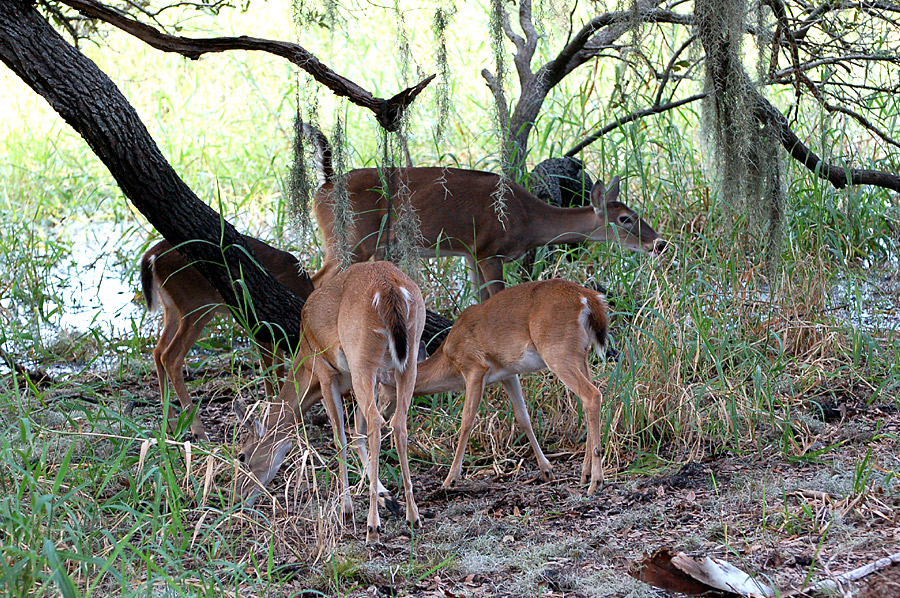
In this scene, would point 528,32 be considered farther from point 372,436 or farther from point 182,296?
point 372,436

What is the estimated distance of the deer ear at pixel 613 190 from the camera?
21.8 feet

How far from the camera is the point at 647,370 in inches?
205

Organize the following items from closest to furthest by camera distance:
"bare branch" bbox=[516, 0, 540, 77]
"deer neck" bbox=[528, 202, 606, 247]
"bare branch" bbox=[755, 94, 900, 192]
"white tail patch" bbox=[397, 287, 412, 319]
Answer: "white tail patch" bbox=[397, 287, 412, 319] < "bare branch" bbox=[755, 94, 900, 192] < "deer neck" bbox=[528, 202, 606, 247] < "bare branch" bbox=[516, 0, 540, 77]

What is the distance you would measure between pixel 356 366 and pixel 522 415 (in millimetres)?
1114

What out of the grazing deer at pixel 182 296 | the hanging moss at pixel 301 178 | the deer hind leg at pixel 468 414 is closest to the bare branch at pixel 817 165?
the deer hind leg at pixel 468 414

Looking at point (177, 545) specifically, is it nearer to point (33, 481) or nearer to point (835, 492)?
point (33, 481)

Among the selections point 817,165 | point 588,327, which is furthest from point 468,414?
point 817,165

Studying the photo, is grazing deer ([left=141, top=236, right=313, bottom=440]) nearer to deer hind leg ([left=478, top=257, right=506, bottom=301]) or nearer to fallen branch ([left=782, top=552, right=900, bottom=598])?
deer hind leg ([left=478, top=257, right=506, bottom=301])

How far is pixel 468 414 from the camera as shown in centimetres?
482

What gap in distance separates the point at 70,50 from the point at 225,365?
8.68 feet

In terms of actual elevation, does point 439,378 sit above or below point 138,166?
below

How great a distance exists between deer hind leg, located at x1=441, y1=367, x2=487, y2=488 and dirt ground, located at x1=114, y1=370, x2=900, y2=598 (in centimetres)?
8

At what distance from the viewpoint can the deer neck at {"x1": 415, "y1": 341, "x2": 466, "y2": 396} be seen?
5.01 metres

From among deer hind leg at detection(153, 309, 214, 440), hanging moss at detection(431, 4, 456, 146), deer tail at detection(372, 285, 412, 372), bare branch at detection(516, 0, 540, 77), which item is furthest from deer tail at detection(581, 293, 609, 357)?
bare branch at detection(516, 0, 540, 77)
